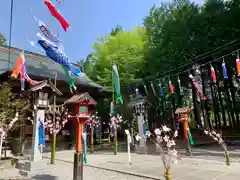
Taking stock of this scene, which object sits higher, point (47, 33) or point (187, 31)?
point (187, 31)

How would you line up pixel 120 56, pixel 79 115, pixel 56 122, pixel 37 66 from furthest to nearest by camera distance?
pixel 120 56 → pixel 37 66 → pixel 56 122 → pixel 79 115

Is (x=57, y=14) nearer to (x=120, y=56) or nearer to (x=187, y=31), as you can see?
(x=187, y=31)

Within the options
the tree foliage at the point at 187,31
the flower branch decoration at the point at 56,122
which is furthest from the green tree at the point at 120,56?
the flower branch decoration at the point at 56,122

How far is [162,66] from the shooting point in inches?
492

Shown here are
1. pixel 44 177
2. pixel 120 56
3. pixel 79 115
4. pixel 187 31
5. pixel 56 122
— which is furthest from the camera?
pixel 120 56

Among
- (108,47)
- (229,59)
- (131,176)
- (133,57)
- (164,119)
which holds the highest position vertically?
(108,47)

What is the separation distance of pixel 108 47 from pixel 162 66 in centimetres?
628

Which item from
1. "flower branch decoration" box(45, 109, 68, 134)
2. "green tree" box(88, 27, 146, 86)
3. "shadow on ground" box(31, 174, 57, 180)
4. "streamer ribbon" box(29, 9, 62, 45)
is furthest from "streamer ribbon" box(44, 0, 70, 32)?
"green tree" box(88, 27, 146, 86)

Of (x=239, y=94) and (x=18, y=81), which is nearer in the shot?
(x=18, y=81)

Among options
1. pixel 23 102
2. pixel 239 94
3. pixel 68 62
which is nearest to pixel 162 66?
pixel 239 94

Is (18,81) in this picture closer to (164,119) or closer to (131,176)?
(131,176)

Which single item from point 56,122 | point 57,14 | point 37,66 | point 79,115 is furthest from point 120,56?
point 79,115

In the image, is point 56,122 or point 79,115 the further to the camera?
point 56,122

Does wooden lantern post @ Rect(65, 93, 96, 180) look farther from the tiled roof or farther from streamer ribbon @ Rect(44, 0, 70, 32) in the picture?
the tiled roof
